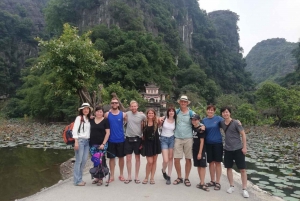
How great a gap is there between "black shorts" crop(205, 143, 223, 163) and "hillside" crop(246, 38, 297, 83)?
65570 mm

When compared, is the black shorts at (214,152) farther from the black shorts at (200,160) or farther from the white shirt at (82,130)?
the white shirt at (82,130)

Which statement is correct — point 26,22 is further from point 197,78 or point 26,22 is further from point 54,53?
point 54,53

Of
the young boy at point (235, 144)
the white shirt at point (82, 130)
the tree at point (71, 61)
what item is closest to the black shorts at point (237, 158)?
the young boy at point (235, 144)

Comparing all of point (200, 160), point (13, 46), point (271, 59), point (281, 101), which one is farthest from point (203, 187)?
Result: point (271, 59)

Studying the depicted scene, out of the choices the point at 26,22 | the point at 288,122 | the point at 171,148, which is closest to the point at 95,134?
the point at 171,148

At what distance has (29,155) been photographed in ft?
34.7

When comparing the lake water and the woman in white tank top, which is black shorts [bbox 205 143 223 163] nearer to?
the woman in white tank top

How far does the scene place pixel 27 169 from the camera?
8.34 meters

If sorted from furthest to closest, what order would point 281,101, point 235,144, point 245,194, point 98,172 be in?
point 281,101 → point 98,172 → point 235,144 → point 245,194

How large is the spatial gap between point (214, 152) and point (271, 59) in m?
87.3

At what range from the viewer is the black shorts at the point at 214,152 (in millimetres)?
4668

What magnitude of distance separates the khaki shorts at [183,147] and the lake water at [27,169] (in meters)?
3.55

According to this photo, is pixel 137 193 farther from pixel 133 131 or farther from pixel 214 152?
pixel 214 152

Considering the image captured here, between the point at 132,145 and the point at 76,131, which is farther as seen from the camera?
the point at 132,145
